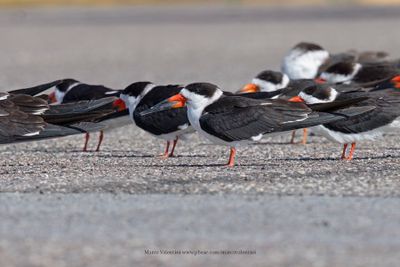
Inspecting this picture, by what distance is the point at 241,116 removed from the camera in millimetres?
10672

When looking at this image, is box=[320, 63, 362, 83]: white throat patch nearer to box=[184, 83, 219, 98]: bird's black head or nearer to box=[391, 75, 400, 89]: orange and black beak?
box=[391, 75, 400, 89]: orange and black beak

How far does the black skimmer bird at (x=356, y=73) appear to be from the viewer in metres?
15.1

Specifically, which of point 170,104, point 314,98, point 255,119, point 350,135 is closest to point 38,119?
point 170,104

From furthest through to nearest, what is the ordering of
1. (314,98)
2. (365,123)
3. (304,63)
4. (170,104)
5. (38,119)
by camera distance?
(304,63)
(314,98)
(365,123)
(170,104)
(38,119)

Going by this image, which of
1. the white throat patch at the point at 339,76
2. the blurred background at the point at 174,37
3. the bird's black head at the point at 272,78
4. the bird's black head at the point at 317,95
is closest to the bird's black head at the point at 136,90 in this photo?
the bird's black head at the point at 317,95

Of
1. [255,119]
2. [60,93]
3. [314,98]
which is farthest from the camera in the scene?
[60,93]

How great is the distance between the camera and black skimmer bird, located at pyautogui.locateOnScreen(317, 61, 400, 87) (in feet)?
49.6

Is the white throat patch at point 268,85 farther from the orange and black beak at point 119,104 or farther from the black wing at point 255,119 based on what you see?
the black wing at point 255,119

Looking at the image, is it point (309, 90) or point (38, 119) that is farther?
point (309, 90)

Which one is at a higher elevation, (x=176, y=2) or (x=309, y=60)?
(x=309, y=60)

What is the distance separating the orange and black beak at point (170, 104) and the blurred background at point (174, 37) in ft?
27.6

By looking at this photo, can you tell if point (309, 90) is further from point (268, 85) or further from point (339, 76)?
point (339, 76)

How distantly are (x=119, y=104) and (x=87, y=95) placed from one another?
31.0 inches

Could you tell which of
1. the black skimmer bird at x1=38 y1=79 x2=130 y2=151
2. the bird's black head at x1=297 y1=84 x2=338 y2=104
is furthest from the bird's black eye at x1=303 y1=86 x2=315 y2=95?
the black skimmer bird at x1=38 y1=79 x2=130 y2=151
